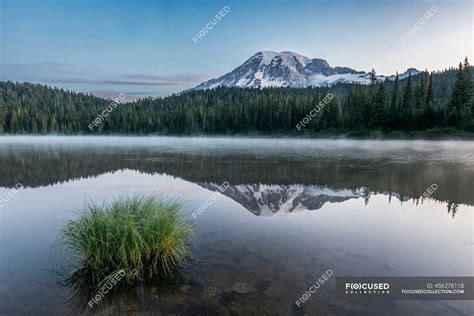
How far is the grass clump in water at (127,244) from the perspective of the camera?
19.9 ft

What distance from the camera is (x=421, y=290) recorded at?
5.92 m

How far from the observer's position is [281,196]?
14391 millimetres

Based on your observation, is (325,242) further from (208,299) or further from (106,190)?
(106,190)

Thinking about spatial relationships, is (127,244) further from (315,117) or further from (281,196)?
(315,117)

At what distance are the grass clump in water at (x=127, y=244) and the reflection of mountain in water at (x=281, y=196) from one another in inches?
200

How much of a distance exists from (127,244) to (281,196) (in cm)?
911

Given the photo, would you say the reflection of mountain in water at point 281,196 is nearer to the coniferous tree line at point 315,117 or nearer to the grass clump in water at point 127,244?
the grass clump in water at point 127,244

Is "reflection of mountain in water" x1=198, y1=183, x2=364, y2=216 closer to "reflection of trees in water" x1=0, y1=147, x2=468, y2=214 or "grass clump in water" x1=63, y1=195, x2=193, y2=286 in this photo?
"reflection of trees in water" x1=0, y1=147, x2=468, y2=214

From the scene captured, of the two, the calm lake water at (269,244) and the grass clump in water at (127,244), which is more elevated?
the grass clump in water at (127,244)

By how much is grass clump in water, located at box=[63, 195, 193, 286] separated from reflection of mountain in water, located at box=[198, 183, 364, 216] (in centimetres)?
508

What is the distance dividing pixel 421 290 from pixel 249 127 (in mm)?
92024

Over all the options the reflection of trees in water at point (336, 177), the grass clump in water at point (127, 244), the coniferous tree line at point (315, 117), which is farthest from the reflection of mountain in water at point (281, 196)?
the coniferous tree line at point (315, 117)

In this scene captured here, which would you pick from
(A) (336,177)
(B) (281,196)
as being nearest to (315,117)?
(A) (336,177)

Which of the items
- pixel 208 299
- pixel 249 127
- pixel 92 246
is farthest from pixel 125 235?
pixel 249 127
